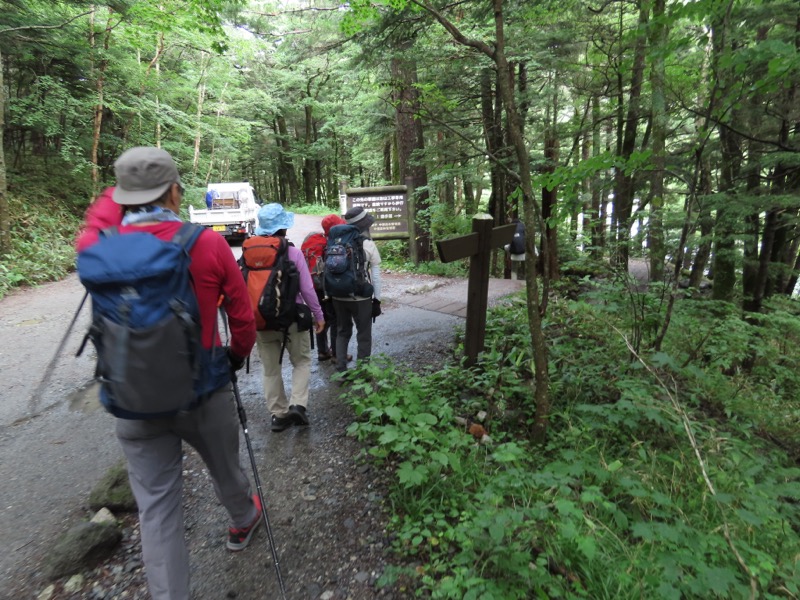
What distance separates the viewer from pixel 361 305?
455 cm

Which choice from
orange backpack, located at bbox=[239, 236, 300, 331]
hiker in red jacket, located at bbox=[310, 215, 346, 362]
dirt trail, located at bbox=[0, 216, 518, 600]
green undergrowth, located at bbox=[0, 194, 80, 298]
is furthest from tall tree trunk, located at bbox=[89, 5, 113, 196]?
orange backpack, located at bbox=[239, 236, 300, 331]

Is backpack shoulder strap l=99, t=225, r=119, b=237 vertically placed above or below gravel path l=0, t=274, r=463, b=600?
above

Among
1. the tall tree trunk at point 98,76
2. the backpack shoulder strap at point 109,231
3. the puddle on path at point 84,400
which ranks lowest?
the puddle on path at point 84,400

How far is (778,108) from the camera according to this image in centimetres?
558

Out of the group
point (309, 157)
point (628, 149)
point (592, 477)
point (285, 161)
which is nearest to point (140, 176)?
point (592, 477)

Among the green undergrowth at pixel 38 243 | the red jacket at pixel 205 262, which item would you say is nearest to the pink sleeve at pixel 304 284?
the red jacket at pixel 205 262

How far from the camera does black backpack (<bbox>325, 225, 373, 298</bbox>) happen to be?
4.27 metres

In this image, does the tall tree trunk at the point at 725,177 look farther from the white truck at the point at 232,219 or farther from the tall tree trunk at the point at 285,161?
the tall tree trunk at the point at 285,161

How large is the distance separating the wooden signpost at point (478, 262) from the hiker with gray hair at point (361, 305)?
2.98 ft

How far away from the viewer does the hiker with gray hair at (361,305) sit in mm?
4496

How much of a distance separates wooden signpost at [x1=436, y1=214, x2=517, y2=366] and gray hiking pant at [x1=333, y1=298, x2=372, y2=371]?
1.08 metres

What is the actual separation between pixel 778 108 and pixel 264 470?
740cm

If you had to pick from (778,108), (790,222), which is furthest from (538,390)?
(778,108)

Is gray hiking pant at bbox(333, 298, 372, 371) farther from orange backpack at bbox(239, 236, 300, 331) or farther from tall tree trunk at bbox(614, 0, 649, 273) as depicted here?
tall tree trunk at bbox(614, 0, 649, 273)
